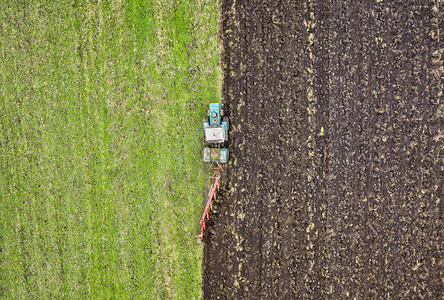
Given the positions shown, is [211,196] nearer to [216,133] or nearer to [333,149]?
[216,133]

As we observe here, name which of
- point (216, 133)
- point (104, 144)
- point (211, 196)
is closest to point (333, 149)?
point (216, 133)

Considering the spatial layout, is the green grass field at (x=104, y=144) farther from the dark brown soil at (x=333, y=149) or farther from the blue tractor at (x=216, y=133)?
the dark brown soil at (x=333, y=149)

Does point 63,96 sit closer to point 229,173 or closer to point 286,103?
point 229,173

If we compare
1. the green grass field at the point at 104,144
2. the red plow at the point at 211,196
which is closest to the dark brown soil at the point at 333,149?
the red plow at the point at 211,196

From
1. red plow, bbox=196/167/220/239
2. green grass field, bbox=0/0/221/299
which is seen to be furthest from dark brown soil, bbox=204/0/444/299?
green grass field, bbox=0/0/221/299

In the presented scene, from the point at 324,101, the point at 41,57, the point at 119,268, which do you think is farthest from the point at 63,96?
the point at 324,101

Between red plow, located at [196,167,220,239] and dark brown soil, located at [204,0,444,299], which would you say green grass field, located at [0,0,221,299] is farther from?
dark brown soil, located at [204,0,444,299]
